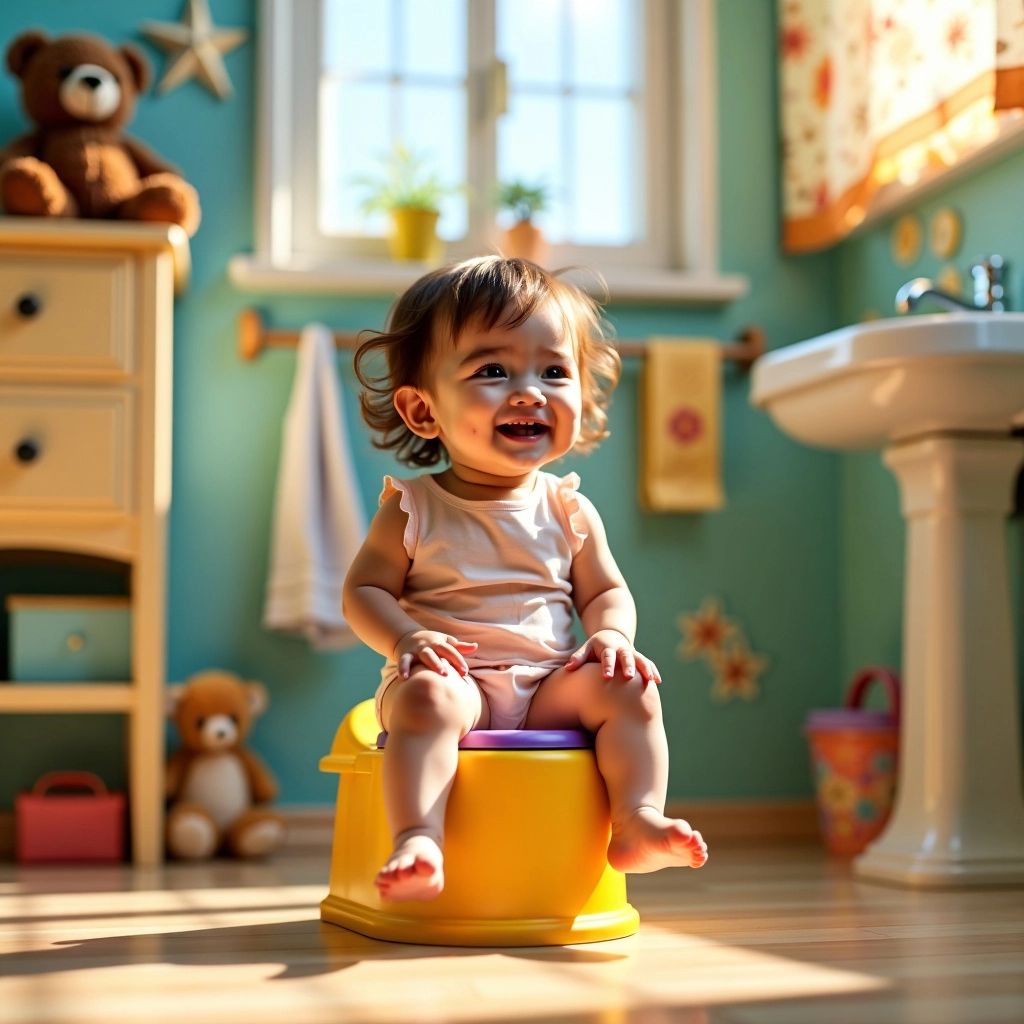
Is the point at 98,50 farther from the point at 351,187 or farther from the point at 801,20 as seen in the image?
the point at 801,20

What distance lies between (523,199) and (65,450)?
38.9 inches

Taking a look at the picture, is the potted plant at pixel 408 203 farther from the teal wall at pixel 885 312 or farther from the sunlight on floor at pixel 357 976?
the sunlight on floor at pixel 357 976

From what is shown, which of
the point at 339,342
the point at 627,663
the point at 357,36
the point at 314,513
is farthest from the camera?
the point at 357,36

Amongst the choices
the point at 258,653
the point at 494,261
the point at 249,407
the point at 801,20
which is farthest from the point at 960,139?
the point at 258,653

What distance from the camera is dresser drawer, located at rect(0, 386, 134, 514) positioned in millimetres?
2369

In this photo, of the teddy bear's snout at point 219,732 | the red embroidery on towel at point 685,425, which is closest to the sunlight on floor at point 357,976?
the teddy bear's snout at point 219,732

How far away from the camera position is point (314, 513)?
2641mm

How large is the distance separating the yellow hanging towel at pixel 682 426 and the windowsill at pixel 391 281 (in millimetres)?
108

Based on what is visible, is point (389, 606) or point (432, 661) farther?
point (389, 606)

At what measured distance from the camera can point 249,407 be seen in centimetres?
276

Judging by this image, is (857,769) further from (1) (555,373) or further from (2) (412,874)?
(2) (412,874)

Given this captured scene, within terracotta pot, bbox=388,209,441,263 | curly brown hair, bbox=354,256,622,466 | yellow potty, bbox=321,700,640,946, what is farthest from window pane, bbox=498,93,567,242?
yellow potty, bbox=321,700,640,946

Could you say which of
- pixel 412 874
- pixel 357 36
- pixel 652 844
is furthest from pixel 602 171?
pixel 412 874

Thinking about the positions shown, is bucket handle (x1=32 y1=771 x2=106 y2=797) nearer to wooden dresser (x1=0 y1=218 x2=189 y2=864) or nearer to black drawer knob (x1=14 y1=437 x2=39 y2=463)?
wooden dresser (x1=0 y1=218 x2=189 y2=864)
